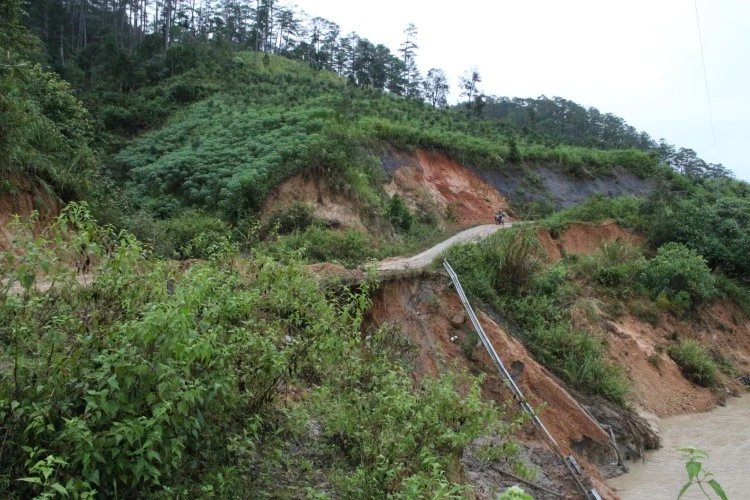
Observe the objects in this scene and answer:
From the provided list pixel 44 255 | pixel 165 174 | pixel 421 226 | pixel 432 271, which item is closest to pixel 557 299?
pixel 432 271

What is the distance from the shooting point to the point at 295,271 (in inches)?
261

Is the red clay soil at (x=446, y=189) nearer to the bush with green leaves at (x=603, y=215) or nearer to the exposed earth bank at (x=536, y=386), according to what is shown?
the bush with green leaves at (x=603, y=215)

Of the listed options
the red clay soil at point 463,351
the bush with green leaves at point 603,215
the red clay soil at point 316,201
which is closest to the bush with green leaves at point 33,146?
the red clay soil at point 316,201

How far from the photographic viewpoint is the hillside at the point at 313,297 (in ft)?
14.6

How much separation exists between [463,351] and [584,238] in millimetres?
13933

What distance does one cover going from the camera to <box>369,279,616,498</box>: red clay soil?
1168 centimetres

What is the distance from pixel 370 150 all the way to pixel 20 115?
16.4 m

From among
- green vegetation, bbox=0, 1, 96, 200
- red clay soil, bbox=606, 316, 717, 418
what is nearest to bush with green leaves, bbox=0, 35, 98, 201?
Answer: green vegetation, bbox=0, 1, 96, 200

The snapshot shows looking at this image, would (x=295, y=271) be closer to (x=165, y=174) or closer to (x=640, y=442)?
(x=640, y=442)

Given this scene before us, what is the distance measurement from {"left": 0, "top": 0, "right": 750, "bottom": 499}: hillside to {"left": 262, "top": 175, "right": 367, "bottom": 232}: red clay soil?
0.08 m

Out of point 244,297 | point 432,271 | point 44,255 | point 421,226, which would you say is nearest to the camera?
point 44,255

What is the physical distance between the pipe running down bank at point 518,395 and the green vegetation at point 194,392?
269cm

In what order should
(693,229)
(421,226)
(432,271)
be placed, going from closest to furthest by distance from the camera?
(432,271) < (693,229) < (421,226)

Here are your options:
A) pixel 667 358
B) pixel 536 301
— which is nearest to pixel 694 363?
pixel 667 358
